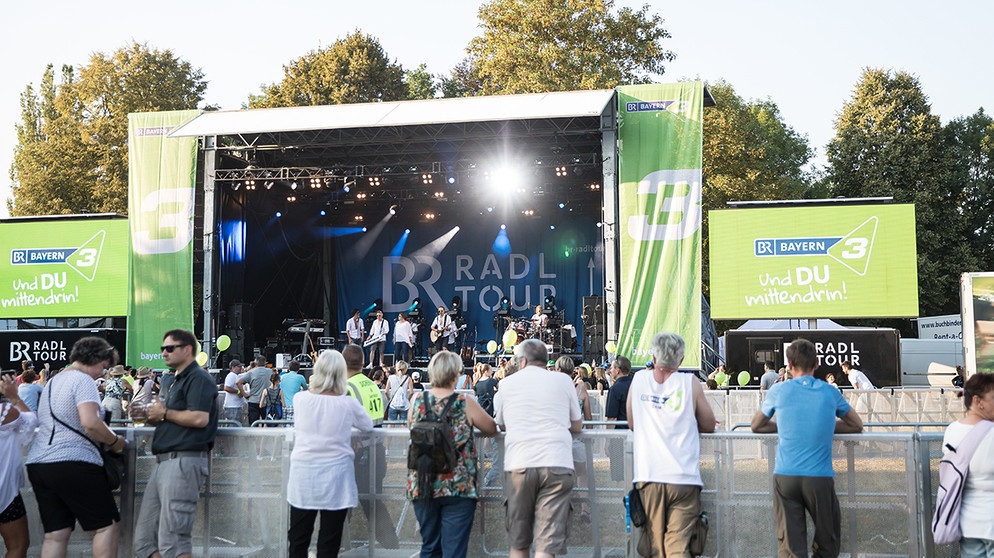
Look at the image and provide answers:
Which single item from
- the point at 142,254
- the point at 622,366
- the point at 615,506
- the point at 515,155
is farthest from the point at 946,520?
the point at 142,254

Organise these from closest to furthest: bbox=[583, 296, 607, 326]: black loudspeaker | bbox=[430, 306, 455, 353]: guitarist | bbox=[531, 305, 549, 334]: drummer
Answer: bbox=[583, 296, 607, 326]: black loudspeaker → bbox=[531, 305, 549, 334]: drummer → bbox=[430, 306, 455, 353]: guitarist

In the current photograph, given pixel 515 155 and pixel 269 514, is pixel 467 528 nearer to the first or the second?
pixel 269 514

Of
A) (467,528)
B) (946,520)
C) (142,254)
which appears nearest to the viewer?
(946,520)

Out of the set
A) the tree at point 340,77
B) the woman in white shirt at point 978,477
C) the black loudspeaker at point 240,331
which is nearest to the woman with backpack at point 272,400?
the black loudspeaker at point 240,331

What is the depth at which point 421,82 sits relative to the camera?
163ft

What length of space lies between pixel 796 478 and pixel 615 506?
49.0 inches

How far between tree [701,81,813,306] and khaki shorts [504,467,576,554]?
972 inches

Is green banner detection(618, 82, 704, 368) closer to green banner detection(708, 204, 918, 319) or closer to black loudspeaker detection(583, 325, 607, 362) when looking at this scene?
green banner detection(708, 204, 918, 319)

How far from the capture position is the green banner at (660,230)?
726 inches

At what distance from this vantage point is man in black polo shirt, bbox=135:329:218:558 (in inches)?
234

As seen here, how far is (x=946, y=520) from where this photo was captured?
529cm

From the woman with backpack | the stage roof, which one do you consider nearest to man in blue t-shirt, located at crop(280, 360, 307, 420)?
the woman with backpack

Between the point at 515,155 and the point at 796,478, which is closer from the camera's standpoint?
the point at 796,478

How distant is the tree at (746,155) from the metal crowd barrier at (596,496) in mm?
24024
